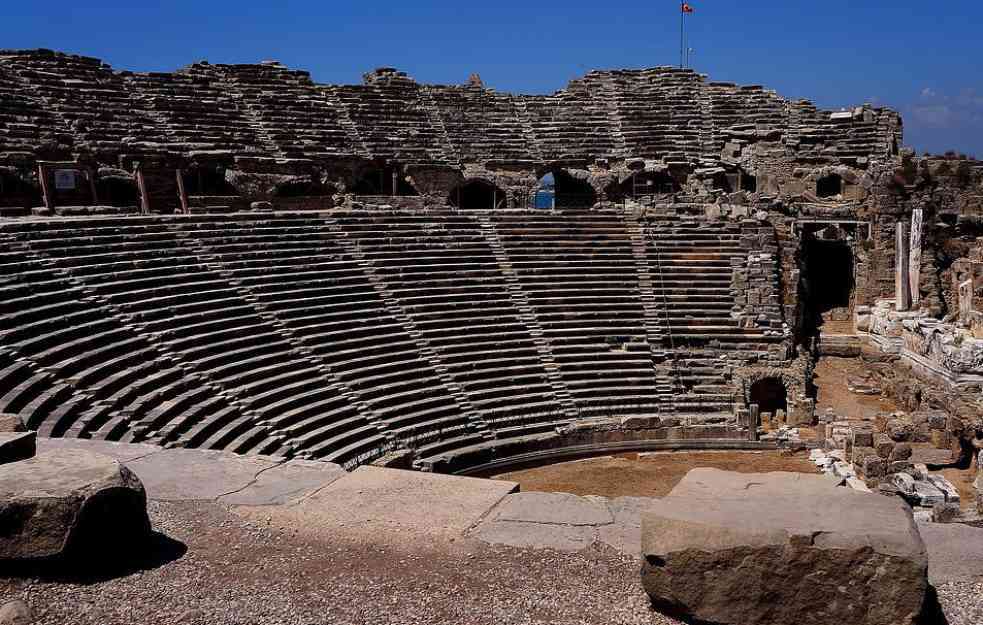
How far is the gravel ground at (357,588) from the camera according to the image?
471cm

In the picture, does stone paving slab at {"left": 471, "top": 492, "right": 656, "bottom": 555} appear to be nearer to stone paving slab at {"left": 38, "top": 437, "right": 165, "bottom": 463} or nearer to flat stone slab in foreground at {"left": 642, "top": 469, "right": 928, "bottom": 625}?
flat stone slab in foreground at {"left": 642, "top": 469, "right": 928, "bottom": 625}

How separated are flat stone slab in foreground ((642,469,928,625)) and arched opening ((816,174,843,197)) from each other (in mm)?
26618

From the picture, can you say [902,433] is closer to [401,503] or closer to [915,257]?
[915,257]

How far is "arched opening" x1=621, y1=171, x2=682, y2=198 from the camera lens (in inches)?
1166

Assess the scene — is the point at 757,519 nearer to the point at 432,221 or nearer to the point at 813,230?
the point at 432,221

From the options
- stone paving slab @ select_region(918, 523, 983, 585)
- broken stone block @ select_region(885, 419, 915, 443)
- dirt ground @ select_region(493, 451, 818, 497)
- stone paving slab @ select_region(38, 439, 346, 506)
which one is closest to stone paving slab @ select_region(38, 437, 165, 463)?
stone paving slab @ select_region(38, 439, 346, 506)

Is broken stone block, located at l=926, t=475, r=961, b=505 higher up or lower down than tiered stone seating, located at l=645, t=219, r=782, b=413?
lower down

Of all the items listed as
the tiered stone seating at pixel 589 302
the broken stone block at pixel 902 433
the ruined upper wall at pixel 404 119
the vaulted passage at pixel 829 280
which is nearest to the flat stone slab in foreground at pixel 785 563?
the tiered stone seating at pixel 589 302

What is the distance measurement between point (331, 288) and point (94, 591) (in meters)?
14.5

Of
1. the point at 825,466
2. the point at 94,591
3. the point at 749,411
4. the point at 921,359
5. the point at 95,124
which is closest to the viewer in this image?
the point at 94,591

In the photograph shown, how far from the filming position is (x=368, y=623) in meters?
4.67

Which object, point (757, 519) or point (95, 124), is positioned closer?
point (757, 519)

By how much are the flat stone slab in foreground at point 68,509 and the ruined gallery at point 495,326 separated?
2 centimetres

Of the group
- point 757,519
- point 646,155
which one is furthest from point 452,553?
point 646,155
